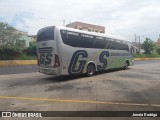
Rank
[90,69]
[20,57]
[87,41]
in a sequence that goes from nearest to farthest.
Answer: [87,41] → [90,69] → [20,57]

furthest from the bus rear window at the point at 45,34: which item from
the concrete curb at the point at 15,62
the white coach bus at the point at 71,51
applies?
the concrete curb at the point at 15,62

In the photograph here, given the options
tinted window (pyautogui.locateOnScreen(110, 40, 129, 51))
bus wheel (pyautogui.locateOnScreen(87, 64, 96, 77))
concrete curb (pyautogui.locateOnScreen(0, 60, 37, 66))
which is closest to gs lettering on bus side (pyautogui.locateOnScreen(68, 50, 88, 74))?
bus wheel (pyautogui.locateOnScreen(87, 64, 96, 77))

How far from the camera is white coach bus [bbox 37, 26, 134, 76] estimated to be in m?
12.5

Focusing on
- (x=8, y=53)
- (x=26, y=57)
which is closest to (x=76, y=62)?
(x=8, y=53)

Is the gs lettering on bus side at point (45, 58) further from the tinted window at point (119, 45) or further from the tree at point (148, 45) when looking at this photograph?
the tree at point (148, 45)

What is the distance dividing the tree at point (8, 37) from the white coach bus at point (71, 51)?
66.4ft

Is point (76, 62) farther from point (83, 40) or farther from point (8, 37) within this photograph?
point (8, 37)

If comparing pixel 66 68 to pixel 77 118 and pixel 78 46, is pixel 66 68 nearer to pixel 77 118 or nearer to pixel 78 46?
pixel 78 46

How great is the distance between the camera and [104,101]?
793 cm

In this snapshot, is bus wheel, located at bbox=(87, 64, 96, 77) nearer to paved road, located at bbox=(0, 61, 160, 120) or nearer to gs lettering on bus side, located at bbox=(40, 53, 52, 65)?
gs lettering on bus side, located at bbox=(40, 53, 52, 65)

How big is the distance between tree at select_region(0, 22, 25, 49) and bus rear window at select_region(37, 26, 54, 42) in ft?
66.9

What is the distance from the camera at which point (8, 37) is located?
105 feet

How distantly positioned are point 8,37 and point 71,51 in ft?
72.0

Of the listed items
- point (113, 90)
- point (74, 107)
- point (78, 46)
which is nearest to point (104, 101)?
point (74, 107)
